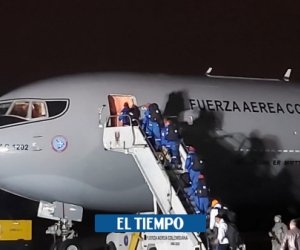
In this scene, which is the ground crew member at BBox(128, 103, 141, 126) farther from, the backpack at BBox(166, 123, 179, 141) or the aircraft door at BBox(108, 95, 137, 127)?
the aircraft door at BBox(108, 95, 137, 127)

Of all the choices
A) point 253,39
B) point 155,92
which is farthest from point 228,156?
point 253,39

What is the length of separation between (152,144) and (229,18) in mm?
7834

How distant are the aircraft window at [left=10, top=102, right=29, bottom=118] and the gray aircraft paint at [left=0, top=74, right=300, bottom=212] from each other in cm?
19

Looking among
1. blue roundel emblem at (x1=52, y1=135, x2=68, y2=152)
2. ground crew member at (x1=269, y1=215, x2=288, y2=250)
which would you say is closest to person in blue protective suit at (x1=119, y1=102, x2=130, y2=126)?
blue roundel emblem at (x1=52, y1=135, x2=68, y2=152)

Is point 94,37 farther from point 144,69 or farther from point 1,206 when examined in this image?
point 1,206

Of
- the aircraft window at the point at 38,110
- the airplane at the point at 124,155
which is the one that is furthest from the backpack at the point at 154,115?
the aircraft window at the point at 38,110

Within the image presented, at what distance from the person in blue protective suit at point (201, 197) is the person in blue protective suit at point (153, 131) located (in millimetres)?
1001

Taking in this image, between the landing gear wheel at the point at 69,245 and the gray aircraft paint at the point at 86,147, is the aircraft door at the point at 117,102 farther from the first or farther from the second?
the landing gear wheel at the point at 69,245

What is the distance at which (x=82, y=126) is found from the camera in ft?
37.5

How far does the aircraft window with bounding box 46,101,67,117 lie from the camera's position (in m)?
11.4

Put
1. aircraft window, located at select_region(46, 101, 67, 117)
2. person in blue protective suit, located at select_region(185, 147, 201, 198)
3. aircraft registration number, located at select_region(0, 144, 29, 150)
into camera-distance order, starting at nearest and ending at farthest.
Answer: person in blue protective suit, located at select_region(185, 147, 201, 198), aircraft registration number, located at select_region(0, 144, 29, 150), aircraft window, located at select_region(46, 101, 67, 117)

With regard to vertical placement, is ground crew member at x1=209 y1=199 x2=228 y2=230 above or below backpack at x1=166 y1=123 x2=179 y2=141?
below

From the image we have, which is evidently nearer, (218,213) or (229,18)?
(218,213)

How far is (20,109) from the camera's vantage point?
11352 millimetres
